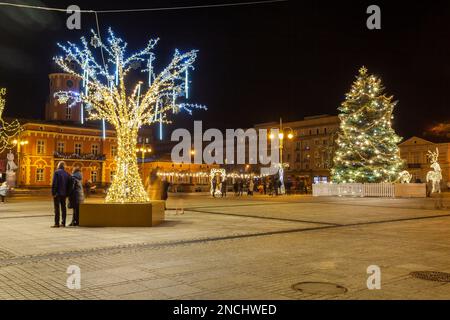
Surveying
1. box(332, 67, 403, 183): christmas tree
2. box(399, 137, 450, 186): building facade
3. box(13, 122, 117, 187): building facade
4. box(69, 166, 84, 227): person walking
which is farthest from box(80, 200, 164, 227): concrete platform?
box(399, 137, 450, 186): building facade

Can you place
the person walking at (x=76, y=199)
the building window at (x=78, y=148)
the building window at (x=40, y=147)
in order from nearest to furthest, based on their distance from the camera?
the person walking at (x=76, y=199)
the building window at (x=40, y=147)
the building window at (x=78, y=148)

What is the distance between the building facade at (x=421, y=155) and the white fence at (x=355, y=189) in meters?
45.4

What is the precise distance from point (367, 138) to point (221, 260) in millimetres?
→ 28542

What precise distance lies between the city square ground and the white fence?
19.0m

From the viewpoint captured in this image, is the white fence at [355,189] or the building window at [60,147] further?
the building window at [60,147]

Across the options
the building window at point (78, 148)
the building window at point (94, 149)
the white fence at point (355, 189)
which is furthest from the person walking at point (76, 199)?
the building window at point (94, 149)

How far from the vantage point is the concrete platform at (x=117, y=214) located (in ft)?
40.5

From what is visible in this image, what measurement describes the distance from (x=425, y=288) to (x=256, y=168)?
305ft

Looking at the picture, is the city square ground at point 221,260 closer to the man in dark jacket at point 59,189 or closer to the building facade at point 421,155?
the man in dark jacket at point 59,189

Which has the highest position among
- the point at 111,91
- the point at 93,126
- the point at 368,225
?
the point at 93,126

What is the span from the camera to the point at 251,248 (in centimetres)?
886

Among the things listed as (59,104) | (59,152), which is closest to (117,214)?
(59,152)
